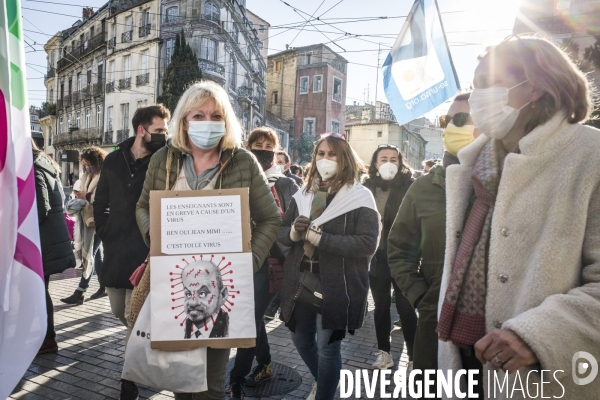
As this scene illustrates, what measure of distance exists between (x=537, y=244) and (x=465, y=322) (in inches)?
16.3

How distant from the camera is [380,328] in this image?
4.39m

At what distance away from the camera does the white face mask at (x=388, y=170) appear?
4.81 meters

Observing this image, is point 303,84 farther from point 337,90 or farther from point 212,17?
point 212,17

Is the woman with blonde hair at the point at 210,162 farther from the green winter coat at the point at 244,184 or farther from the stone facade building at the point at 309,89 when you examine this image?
the stone facade building at the point at 309,89

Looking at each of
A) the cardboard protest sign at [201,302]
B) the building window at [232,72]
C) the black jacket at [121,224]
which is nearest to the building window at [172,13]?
the building window at [232,72]

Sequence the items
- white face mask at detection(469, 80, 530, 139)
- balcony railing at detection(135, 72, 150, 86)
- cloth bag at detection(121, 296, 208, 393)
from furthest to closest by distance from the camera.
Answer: balcony railing at detection(135, 72, 150, 86) → cloth bag at detection(121, 296, 208, 393) → white face mask at detection(469, 80, 530, 139)

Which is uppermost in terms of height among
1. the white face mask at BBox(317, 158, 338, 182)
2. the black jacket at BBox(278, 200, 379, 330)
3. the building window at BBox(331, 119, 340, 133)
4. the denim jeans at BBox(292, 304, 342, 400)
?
the building window at BBox(331, 119, 340, 133)

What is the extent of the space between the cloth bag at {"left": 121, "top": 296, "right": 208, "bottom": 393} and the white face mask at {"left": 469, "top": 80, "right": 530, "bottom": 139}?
162cm

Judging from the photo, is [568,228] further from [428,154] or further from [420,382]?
[428,154]

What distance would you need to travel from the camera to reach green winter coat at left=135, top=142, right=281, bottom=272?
246 centimetres

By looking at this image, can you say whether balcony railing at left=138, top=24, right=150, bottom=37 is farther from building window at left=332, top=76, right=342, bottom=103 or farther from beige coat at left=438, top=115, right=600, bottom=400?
beige coat at left=438, top=115, right=600, bottom=400

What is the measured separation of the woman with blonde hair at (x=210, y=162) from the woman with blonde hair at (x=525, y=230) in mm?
1072

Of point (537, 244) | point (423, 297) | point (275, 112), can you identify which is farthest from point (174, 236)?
point (275, 112)

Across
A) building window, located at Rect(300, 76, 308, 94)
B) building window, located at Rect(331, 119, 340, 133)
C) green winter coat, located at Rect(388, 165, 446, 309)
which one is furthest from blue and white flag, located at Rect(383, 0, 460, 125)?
building window, located at Rect(300, 76, 308, 94)
